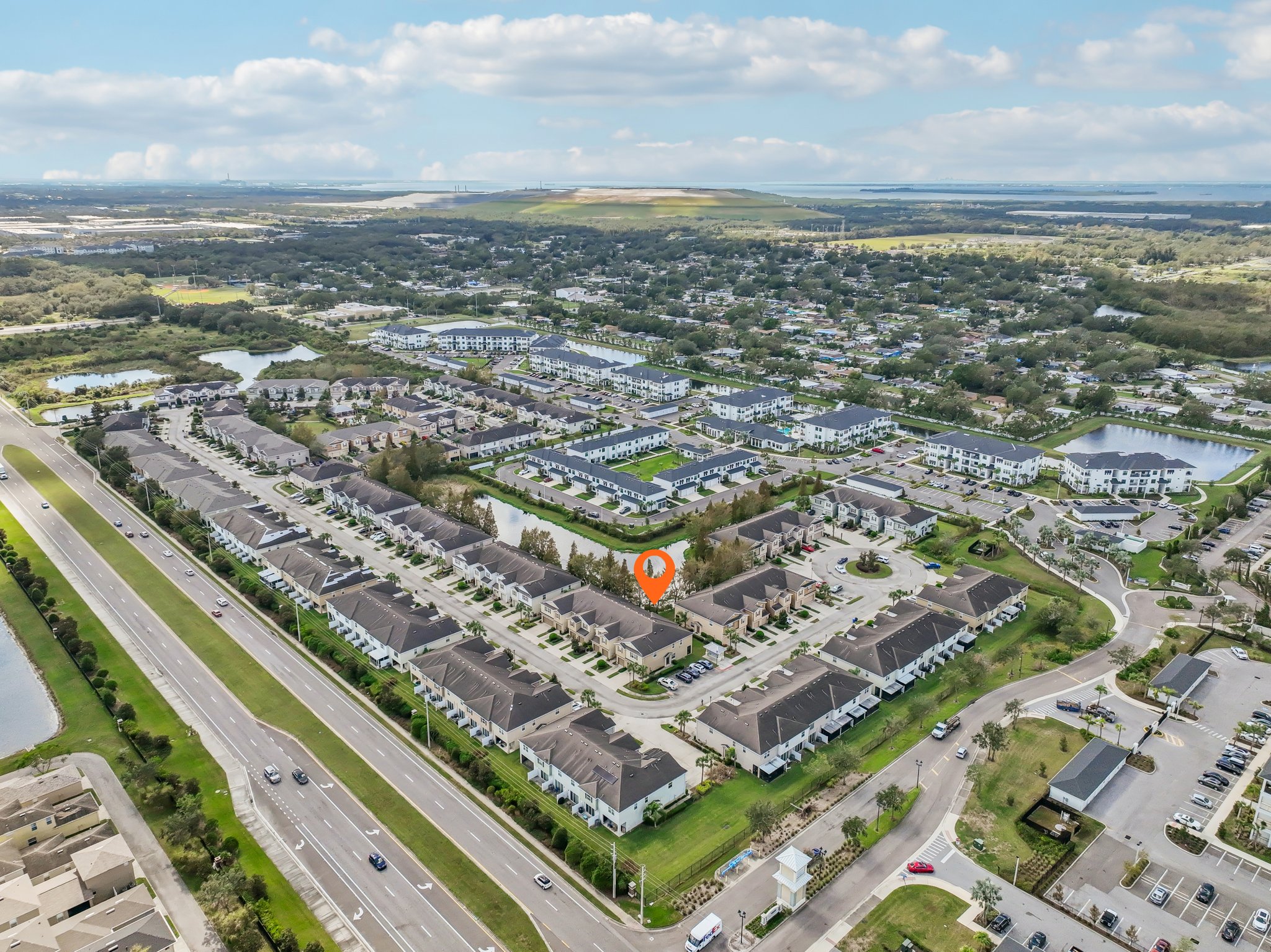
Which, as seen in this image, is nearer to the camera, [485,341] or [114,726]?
[114,726]

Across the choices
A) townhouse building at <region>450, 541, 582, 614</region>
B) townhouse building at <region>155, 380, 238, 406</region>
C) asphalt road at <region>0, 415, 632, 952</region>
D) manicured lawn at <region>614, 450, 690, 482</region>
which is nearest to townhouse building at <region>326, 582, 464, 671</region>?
asphalt road at <region>0, 415, 632, 952</region>

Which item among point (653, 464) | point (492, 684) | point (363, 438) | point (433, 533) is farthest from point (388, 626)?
point (363, 438)

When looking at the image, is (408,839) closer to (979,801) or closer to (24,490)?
(979,801)

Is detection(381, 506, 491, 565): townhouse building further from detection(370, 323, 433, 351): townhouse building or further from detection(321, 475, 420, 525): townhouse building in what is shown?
detection(370, 323, 433, 351): townhouse building

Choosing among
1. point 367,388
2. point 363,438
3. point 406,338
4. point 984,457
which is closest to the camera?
point 984,457

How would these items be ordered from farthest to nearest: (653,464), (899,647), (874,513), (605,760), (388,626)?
(653,464) → (874,513) → (388,626) → (899,647) → (605,760)

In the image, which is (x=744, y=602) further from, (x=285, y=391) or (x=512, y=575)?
(x=285, y=391)
